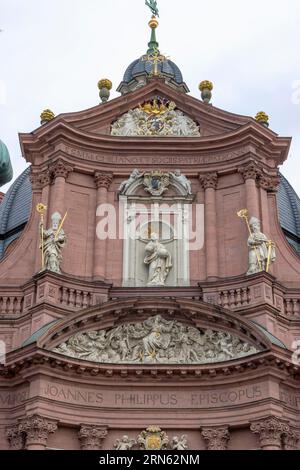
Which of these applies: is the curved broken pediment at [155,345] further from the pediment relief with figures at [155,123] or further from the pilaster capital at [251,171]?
the pediment relief with figures at [155,123]

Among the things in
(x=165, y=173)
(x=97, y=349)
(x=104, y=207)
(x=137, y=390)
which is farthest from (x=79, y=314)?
(x=165, y=173)

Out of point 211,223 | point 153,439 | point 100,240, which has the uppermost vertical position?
point 211,223

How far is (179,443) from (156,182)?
23.3 feet

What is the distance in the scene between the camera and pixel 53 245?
19.8 meters

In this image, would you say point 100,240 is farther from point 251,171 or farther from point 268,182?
point 268,182

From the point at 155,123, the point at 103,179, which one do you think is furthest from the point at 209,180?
the point at 103,179

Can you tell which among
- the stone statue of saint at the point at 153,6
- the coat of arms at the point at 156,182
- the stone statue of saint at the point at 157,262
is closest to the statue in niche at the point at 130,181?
the coat of arms at the point at 156,182

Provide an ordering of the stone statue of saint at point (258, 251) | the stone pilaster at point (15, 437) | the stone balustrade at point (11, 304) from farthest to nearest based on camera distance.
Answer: the stone balustrade at point (11, 304)
the stone statue of saint at point (258, 251)
the stone pilaster at point (15, 437)

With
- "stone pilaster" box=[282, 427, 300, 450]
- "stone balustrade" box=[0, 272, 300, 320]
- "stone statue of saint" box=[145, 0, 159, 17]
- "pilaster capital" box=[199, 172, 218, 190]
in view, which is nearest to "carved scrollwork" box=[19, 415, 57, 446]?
"stone balustrade" box=[0, 272, 300, 320]

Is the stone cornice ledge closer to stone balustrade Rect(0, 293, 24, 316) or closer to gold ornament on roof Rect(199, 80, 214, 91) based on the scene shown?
stone balustrade Rect(0, 293, 24, 316)

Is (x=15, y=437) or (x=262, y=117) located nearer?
(x=15, y=437)

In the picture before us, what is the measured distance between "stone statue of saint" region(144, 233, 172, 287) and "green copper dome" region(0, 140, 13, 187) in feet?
28.5

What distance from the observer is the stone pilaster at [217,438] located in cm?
1809

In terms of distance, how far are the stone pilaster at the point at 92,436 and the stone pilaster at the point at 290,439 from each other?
4022mm
